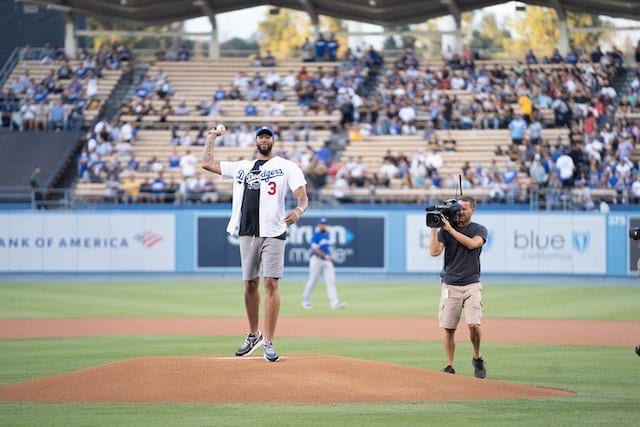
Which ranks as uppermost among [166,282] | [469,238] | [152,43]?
[152,43]

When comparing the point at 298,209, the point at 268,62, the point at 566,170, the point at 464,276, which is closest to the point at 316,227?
the point at 566,170

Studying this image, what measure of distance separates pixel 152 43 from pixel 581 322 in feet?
197

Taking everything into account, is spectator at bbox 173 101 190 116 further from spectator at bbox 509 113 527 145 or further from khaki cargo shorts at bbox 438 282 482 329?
khaki cargo shorts at bbox 438 282 482 329

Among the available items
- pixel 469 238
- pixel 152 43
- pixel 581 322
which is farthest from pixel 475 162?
pixel 152 43

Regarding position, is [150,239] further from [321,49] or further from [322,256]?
[321,49]

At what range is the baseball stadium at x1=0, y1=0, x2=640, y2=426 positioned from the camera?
1168 centimetres

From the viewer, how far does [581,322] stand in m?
22.9

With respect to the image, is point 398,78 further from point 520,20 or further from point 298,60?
point 520,20

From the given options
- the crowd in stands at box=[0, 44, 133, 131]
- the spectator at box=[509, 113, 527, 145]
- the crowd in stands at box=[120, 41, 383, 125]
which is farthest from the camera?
the crowd in stands at box=[0, 44, 133, 131]

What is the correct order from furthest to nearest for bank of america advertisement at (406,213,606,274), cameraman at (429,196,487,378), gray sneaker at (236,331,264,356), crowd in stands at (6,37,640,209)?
crowd in stands at (6,37,640,209)
bank of america advertisement at (406,213,606,274)
cameraman at (429,196,487,378)
gray sneaker at (236,331,264,356)

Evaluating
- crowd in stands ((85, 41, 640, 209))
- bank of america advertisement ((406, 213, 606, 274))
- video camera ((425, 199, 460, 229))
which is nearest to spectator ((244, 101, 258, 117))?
crowd in stands ((85, 41, 640, 209))

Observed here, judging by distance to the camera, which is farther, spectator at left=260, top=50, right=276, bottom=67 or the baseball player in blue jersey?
spectator at left=260, top=50, right=276, bottom=67

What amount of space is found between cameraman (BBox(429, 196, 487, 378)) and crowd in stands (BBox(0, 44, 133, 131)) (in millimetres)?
29959

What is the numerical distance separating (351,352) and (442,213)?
15.4 feet
